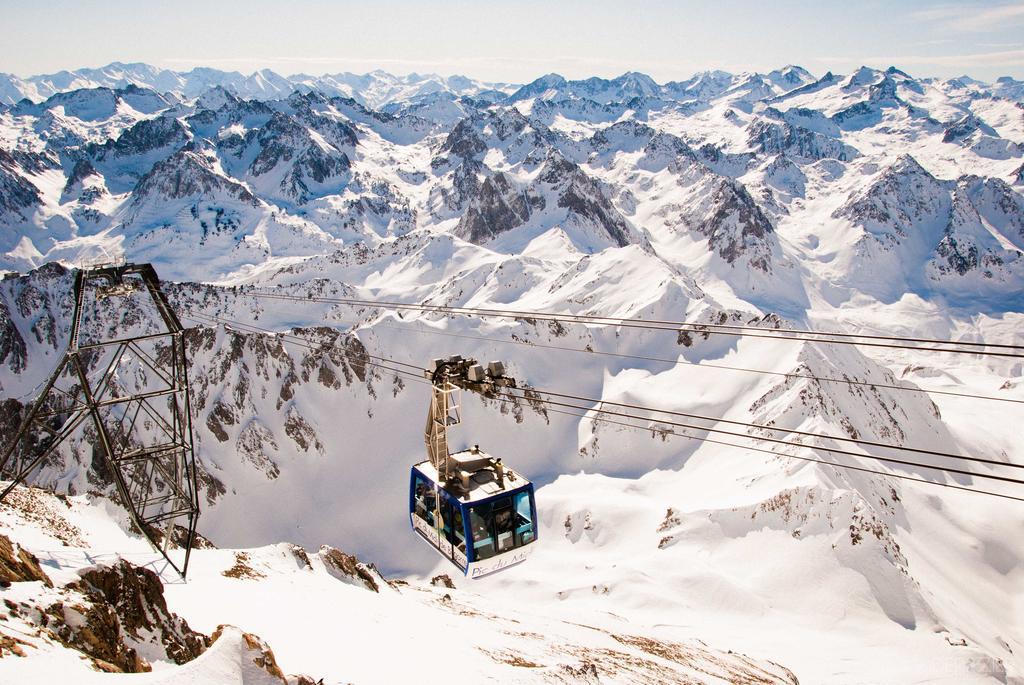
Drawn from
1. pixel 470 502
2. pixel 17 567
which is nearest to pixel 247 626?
pixel 17 567

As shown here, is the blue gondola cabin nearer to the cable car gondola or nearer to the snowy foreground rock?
the cable car gondola

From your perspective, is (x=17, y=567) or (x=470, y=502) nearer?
(x=17, y=567)

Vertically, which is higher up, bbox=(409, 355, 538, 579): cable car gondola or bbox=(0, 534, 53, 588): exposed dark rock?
bbox=(0, 534, 53, 588): exposed dark rock

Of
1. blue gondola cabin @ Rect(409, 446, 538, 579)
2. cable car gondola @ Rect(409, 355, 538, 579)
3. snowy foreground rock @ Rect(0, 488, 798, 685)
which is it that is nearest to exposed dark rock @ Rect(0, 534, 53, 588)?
snowy foreground rock @ Rect(0, 488, 798, 685)

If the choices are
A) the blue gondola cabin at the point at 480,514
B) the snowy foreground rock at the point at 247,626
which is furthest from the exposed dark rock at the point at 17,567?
the blue gondola cabin at the point at 480,514

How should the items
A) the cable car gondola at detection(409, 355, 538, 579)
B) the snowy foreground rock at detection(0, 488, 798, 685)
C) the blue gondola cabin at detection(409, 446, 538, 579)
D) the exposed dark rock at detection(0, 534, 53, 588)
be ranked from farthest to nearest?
the blue gondola cabin at detection(409, 446, 538, 579)
the cable car gondola at detection(409, 355, 538, 579)
the exposed dark rock at detection(0, 534, 53, 588)
the snowy foreground rock at detection(0, 488, 798, 685)

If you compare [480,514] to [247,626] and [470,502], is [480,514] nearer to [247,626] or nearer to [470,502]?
[470,502]

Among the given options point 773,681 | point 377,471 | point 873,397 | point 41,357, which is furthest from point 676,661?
point 41,357
